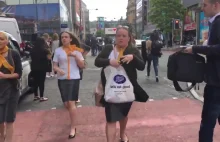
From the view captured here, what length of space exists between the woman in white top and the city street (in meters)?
0.46

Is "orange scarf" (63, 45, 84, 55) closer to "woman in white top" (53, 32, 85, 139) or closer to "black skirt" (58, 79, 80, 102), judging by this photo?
"woman in white top" (53, 32, 85, 139)

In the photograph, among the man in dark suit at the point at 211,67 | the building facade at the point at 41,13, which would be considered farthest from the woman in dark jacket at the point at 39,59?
the building facade at the point at 41,13

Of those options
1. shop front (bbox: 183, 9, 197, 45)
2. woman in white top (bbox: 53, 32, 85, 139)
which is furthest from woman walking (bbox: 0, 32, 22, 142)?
shop front (bbox: 183, 9, 197, 45)

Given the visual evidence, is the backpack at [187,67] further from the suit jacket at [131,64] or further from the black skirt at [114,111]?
the black skirt at [114,111]

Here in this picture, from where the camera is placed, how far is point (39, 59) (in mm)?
7797

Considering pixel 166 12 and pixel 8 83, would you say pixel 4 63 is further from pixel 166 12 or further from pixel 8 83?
pixel 166 12

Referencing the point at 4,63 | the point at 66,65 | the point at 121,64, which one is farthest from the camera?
the point at 66,65

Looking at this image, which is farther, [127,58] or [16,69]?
[16,69]

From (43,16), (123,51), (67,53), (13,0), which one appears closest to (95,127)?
(67,53)

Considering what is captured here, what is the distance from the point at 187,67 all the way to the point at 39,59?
5.07 metres

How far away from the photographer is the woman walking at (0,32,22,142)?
416cm

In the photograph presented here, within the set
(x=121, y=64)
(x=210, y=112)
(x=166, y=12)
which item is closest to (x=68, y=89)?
(x=121, y=64)

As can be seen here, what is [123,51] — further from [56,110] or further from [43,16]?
[43,16]

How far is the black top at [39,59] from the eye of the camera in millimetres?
7785
